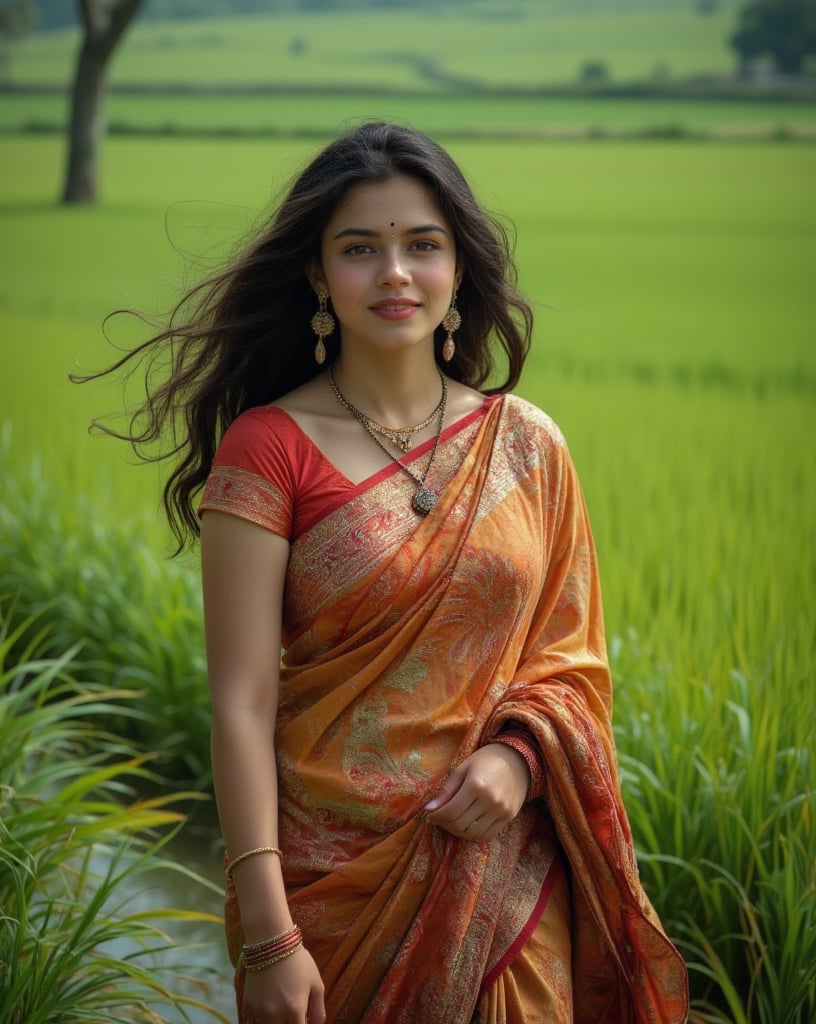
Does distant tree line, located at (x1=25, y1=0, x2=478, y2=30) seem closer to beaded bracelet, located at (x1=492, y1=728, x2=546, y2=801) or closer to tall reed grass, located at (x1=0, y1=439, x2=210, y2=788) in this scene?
tall reed grass, located at (x1=0, y1=439, x2=210, y2=788)

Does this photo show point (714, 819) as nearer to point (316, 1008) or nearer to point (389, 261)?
point (316, 1008)

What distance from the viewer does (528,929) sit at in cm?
158

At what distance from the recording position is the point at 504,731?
160cm

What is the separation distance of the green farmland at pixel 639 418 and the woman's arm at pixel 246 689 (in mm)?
480

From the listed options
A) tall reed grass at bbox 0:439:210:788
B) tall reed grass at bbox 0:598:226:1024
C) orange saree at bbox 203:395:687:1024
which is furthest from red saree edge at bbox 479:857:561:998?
tall reed grass at bbox 0:439:210:788

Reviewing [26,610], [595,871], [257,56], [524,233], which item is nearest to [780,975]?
[595,871]

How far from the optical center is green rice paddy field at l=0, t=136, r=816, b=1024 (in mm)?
2168

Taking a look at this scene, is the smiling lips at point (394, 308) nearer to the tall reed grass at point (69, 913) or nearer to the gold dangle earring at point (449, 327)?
the gold dangle earring at point (449, 327)

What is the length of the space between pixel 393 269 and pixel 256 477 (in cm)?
30

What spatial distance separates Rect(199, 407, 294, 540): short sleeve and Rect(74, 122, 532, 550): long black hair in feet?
0.55

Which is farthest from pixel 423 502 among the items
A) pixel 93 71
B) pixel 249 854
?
pixel 93 71

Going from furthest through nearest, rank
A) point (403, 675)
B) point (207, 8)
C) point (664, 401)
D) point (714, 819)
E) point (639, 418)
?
1. point (207, 8)
2. point (664, 401)
3. point (639, 418)
4. point (714, 819)
5. point (403, 675)

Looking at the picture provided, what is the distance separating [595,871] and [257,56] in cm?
578

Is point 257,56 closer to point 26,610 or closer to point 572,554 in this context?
point 26,610
